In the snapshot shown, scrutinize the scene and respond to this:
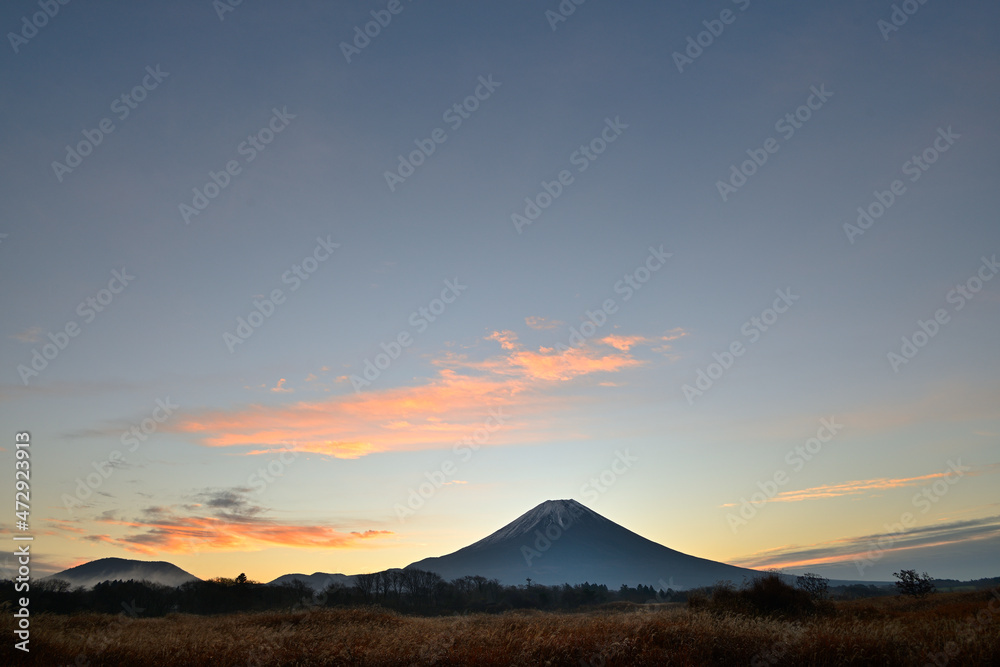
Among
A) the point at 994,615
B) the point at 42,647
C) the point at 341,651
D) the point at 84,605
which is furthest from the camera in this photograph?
the point at 84,605

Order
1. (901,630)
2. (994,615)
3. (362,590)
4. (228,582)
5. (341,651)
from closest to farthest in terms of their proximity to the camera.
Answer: (341,651), (901,630), (994,615), (228,582), (362,590)

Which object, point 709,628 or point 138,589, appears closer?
point 709,628

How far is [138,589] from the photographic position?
227 feet

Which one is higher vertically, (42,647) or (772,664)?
(42,647)

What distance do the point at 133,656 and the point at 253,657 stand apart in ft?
9.16

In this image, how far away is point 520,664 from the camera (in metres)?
13.3

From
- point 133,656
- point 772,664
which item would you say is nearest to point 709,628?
point 772,664

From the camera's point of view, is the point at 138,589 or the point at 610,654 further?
the point at 138,589

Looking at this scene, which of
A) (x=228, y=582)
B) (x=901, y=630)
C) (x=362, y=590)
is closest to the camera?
(x=901, y=630)

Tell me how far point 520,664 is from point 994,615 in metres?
→ 19.0

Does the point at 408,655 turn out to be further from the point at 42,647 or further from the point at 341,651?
the point at 42,647

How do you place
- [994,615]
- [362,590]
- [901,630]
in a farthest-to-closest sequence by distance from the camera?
[362,590] < [994,615] < [901,630]

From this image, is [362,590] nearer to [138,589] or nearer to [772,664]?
[138,589]

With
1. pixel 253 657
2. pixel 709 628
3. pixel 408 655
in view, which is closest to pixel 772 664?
pixel 709 628
